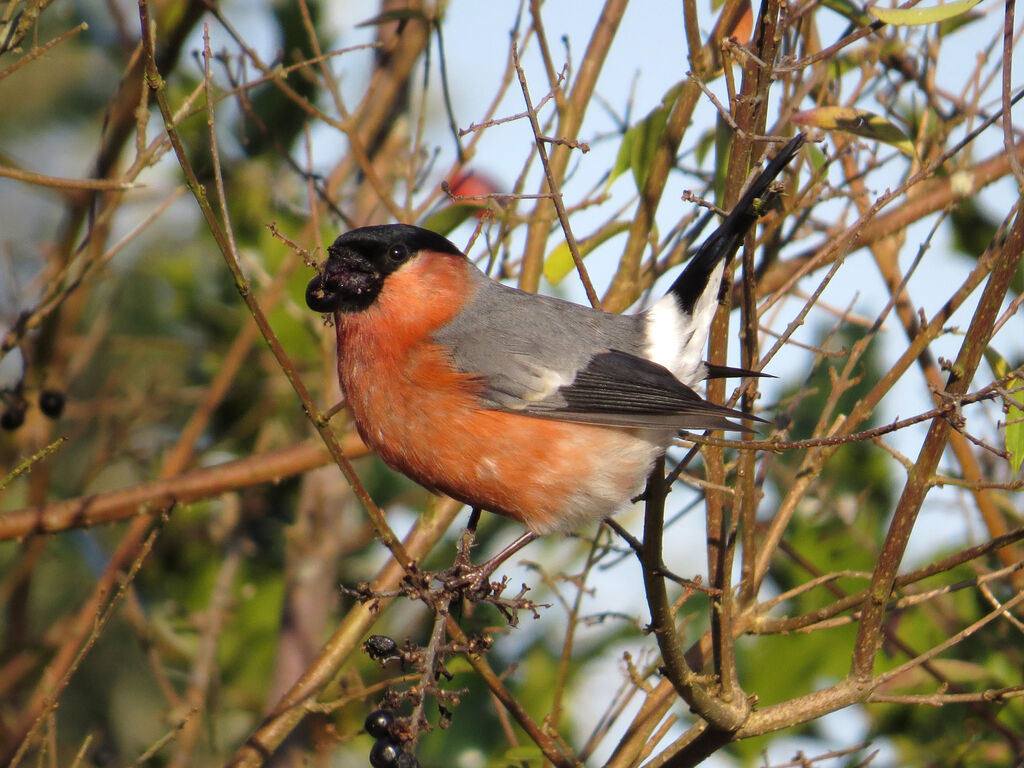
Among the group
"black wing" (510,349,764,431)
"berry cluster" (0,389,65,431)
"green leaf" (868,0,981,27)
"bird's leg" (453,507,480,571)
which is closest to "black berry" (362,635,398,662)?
"bird's leg" (453,507,480,571)

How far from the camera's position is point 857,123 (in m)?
3.12

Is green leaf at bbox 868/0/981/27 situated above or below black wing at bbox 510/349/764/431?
above

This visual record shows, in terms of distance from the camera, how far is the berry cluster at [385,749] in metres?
2.26

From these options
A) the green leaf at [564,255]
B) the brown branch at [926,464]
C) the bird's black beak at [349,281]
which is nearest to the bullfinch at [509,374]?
the bird's black beak at [349,281]

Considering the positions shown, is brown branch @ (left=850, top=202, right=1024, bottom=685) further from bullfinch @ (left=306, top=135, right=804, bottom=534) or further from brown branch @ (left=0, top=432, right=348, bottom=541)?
brown branch @ (left=0, top=432, right=348, bottom=541)

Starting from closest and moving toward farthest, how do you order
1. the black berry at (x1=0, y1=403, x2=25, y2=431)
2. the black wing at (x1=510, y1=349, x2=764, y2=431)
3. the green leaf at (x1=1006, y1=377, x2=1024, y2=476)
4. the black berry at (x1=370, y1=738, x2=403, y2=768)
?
1. the black berry at (x1=370, y1=738, x2=403, y2=768)
2. the green leaf at (x1=1006, y1=377, x2=1024, y2=476)
3. the black wing at (x1=510, y1=349, x2=764, y2=431)
4. the black berry at (x1=0, y1=403, x2=25, y2=431)

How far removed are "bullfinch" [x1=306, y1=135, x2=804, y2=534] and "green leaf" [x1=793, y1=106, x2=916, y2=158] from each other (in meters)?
0.32

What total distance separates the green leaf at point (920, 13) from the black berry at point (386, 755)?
6.25 ft

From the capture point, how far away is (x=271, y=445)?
15.2ft

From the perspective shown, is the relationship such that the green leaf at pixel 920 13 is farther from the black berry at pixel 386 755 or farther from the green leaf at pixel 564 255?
the black berry at pixel 386 755

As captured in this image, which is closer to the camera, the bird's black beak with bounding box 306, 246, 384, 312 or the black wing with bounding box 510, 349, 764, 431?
the black wing with bounding box 510, 349, 764, 431

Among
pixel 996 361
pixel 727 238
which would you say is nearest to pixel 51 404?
pixel 727 238

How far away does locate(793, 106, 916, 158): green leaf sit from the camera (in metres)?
3.08

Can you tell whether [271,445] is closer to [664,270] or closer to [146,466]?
[146,466]
